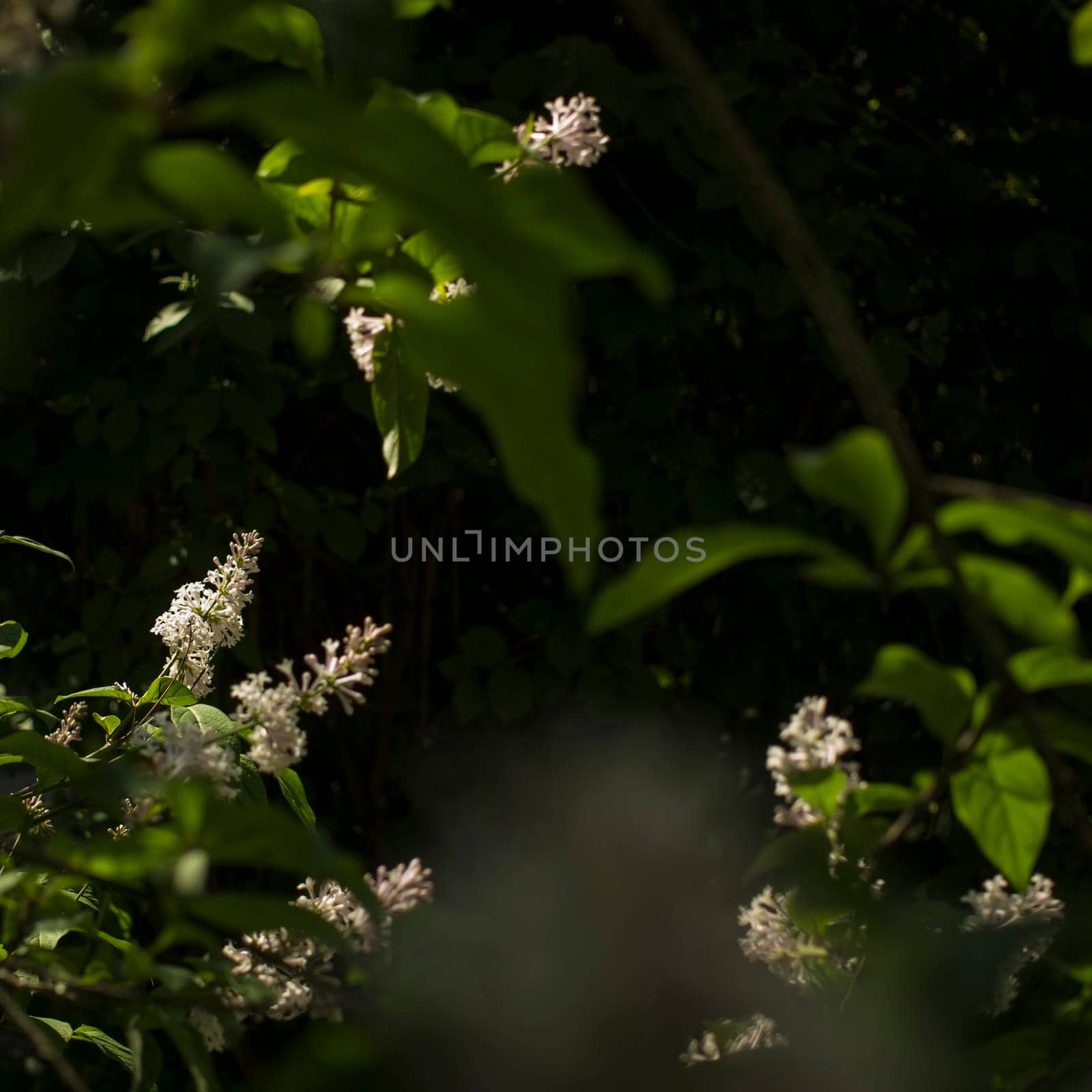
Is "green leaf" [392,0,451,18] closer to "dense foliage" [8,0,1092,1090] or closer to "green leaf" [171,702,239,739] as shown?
"dense foliage" [8,0,1092,1090]

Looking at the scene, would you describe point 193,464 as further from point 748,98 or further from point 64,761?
point 64,761

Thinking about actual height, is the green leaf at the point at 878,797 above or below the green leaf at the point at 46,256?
above

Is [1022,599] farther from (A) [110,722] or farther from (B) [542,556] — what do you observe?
(B) [542,556]

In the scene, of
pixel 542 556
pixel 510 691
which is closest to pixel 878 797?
pixel 510 691

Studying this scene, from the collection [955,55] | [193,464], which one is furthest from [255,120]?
[955,55]

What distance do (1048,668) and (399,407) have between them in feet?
1.04

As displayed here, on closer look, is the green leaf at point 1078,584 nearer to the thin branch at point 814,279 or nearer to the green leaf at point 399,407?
the thin branch at point 814,279

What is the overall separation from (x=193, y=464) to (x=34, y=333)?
26cm

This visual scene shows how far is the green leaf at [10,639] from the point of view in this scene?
769mm

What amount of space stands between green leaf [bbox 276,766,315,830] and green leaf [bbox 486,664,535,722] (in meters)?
0.93

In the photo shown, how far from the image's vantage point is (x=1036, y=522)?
0.28m

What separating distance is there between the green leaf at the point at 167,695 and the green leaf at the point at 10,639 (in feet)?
0.31

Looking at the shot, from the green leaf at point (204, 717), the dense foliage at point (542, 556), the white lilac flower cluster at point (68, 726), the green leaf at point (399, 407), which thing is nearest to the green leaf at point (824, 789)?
the dense foliage at point (542, 556)

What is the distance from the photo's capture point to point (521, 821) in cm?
176
